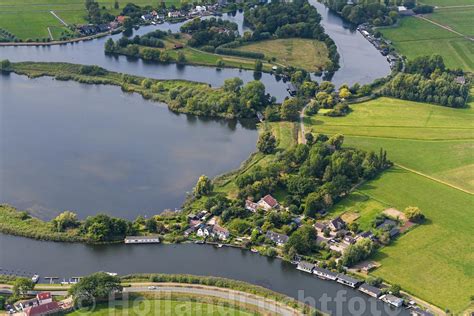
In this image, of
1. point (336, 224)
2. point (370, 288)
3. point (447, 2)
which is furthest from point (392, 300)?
point (447, 2)

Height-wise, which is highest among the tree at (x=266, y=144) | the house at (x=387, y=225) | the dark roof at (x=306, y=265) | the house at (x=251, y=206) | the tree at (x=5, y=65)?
the tree at (x=5, y=65)

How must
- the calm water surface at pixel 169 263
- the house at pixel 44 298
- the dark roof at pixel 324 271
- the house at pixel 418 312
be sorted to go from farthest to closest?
the dark roof at pixel 324 271 < the calm water surface at pixel 169 263 < the house at pixel 418 312 < the house at pixel 44 298

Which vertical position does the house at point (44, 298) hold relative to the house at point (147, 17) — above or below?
below

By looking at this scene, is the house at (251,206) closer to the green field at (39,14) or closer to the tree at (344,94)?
the tree at (344,94)

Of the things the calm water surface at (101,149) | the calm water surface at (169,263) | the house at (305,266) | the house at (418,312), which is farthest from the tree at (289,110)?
the house at (418,312)

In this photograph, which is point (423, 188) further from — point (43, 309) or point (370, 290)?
point (43, 309)
